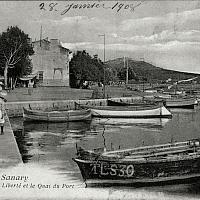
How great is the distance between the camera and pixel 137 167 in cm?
293

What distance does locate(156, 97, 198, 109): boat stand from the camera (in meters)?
8.62

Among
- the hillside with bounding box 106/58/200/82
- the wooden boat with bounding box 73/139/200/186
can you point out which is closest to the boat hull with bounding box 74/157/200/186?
the wooden boat with bounding box 73/139/200/186

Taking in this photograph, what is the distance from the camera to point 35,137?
18.1 ft

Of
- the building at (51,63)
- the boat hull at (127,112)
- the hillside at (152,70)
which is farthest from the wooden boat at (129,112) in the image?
the hillside at (152,70)

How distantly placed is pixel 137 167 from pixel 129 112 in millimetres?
4410

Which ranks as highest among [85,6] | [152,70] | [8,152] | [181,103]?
[85,6]

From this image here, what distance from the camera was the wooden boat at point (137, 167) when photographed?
2895 mm

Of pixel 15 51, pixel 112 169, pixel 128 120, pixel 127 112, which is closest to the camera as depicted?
pixel 112 169

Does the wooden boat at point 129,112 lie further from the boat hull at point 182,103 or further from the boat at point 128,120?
the boat hull at point 182,103

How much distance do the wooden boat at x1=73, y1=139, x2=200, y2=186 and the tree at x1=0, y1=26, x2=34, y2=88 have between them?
1.36 m

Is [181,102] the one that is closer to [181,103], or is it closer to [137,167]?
[181,103]

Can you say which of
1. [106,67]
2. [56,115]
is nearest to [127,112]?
[56,115]

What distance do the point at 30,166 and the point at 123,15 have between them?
5.00 feet

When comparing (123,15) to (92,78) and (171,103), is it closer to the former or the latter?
(92,78)
